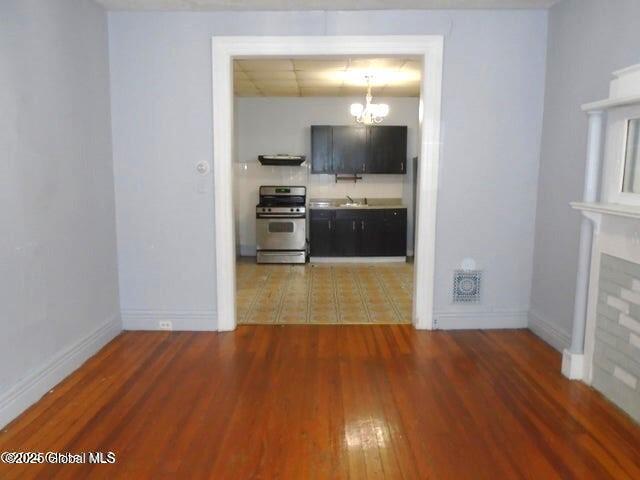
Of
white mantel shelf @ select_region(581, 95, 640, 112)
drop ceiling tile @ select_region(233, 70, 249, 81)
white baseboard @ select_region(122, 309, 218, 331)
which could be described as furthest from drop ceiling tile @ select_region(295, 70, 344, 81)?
white mantel shelf @ select_region(581, 95, 640, 112)

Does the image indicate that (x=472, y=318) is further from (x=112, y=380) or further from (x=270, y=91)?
(x=270, y=91)

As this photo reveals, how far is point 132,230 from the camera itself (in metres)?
3.70

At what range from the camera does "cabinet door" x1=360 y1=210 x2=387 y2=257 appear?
6969mm

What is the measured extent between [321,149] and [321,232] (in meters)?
1.30

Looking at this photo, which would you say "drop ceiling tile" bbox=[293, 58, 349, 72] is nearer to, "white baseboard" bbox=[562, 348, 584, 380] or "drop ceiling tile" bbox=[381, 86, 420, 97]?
"drop ceiling tile" bbox=[381, 86, 420, 97]

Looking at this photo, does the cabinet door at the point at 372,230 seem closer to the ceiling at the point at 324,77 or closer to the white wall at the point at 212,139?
the ceiling at the point at 324,77

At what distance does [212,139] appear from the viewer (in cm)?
360

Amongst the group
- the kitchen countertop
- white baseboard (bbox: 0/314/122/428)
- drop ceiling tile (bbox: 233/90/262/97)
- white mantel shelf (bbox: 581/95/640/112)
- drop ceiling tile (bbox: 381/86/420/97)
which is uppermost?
drop ceiling tile (bbox: 381/86/420/97)

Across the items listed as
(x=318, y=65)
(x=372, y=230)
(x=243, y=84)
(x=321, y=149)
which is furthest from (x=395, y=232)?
(x=243, y=84)

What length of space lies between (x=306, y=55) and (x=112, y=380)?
107 inches

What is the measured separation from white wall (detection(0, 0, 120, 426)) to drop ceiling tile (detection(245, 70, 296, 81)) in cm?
217

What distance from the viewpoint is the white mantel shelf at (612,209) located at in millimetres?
2262

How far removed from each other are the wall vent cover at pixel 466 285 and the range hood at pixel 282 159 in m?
3.94

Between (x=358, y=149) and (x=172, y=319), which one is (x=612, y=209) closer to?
(x=172, y=319)
